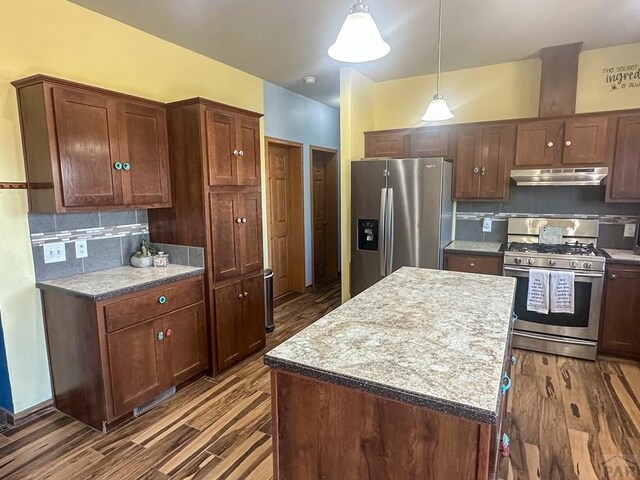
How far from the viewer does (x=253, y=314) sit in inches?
128

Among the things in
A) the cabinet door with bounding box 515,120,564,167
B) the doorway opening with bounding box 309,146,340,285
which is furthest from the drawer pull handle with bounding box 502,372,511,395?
the doorway opening with bounding box 309,146,340,285

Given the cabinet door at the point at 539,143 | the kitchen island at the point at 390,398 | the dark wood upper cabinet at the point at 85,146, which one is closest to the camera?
the kitchen island at the point at 390,398

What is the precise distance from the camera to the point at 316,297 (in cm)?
495

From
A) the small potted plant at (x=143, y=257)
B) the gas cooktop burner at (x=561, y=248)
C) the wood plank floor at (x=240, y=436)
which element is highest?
the small potted plant at (x=143, y=257)

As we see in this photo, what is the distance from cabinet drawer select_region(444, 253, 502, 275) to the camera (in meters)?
3.46


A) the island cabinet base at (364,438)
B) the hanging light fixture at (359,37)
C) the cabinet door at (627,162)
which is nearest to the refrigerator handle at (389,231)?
the cabinet door at (627,162)

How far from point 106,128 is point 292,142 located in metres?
2.53

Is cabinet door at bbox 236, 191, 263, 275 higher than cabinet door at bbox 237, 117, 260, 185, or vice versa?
cabinet door at bbox 237, 117, 260, 185

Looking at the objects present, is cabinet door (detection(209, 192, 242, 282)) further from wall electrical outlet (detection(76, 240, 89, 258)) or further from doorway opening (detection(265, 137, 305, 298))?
doorway opening (detection(265, 137, 305, 298))

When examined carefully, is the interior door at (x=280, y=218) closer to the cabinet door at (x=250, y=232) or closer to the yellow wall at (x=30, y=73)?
the cabinet door at (x=250, y=232)

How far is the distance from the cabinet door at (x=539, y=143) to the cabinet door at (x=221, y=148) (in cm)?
254

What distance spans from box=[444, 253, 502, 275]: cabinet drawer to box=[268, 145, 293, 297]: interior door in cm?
211

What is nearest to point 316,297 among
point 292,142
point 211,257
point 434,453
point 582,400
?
point 292,142

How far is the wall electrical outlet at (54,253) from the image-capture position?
2418mm
